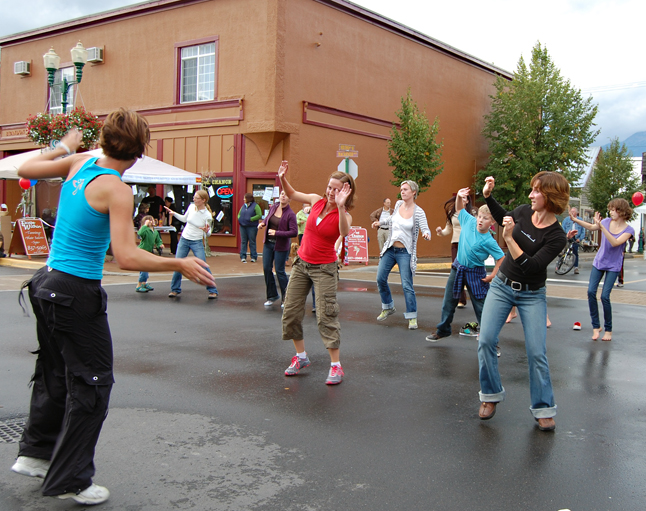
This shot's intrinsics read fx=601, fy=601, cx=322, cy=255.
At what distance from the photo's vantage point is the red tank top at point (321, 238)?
5.68 metres

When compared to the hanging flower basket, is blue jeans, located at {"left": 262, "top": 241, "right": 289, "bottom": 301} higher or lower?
lower

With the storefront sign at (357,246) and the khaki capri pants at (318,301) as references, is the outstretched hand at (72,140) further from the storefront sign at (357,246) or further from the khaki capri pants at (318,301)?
the storefront sign at (357,246)

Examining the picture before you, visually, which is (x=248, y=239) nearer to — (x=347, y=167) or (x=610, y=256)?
(x=347, y=167)

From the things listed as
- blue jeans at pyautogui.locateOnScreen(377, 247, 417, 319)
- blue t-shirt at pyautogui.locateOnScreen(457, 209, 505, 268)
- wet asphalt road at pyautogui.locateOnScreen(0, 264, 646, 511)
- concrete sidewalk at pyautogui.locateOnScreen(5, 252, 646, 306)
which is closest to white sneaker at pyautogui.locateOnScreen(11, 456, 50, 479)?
wet asphalt road at pyautogui.locateOnScreen(0, 264, 646, 511)

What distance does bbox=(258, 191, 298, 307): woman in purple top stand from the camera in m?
9.60

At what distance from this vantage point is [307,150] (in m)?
20.3

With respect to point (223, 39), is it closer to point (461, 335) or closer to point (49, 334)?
point (461, 335)

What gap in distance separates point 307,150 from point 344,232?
15.2m

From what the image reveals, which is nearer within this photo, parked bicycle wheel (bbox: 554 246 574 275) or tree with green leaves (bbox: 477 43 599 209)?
parked bicycle wheel (bbox: 554 246 574 275)

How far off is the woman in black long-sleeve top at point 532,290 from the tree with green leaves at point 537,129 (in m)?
22.8

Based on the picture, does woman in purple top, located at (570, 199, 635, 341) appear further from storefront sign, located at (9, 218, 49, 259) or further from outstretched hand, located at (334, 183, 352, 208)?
storefront sign, located at (9, 218, 49, 259)

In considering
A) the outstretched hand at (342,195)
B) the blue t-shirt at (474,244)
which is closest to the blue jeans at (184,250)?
the blue t-shirt at (474,244)

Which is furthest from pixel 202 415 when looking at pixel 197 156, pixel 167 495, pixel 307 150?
pixel 197 156

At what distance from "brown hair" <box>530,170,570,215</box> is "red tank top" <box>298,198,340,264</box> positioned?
1.90m
